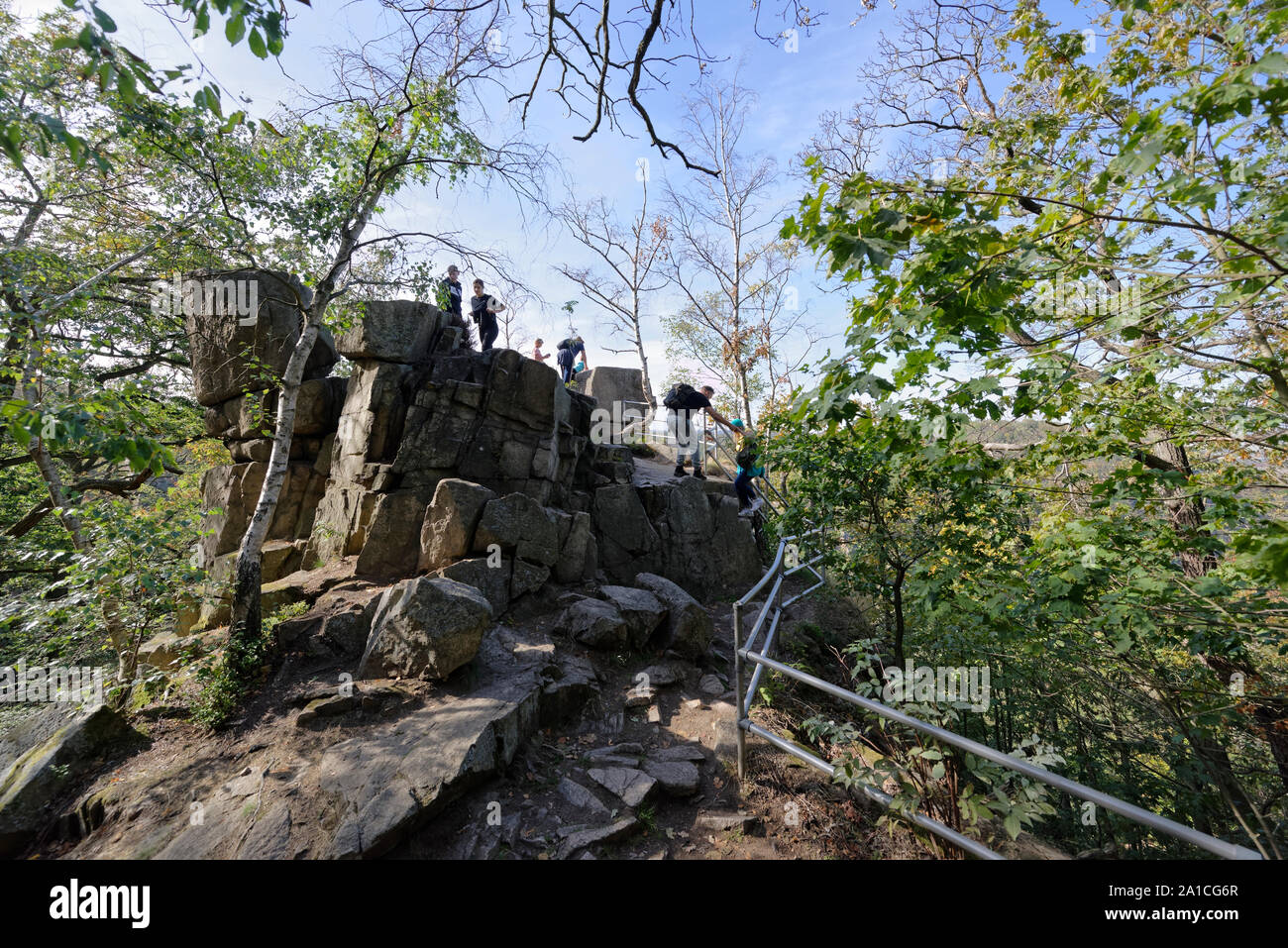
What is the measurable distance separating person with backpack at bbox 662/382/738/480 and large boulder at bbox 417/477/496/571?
484 cm

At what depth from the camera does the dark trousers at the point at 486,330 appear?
A: 37.1 feet

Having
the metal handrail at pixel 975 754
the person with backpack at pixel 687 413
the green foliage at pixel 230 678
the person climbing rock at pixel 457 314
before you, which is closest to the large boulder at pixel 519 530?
the green foliage at pixel 230 678

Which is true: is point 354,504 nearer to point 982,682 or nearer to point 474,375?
point 474,375

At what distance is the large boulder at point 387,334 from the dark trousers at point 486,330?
5.50ft

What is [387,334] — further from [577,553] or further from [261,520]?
[577,553]

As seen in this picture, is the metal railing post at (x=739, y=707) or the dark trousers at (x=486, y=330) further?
the dark trousers at (x=486, y=330)

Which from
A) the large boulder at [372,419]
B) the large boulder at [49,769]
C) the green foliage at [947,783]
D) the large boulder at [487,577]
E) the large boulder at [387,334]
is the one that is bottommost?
the large boulder at [49,769]

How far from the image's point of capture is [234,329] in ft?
33.3

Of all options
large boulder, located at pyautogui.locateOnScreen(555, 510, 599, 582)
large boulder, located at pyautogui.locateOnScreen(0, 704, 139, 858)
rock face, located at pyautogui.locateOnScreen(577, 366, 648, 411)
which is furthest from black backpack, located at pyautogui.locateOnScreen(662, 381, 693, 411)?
large boulder, located at pyautogui.locateOnScreen(0, 704, 139, 858)

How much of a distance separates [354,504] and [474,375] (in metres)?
3.29

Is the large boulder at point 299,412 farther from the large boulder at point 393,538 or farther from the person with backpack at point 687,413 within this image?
the person with backpack at point 687,413

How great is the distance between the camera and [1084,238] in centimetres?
336

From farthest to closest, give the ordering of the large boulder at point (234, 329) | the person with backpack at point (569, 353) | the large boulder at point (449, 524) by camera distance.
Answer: the person with backpack at point (569, 353)
the large boulder at point (234, 329)
the large boulder at point (449, 524)

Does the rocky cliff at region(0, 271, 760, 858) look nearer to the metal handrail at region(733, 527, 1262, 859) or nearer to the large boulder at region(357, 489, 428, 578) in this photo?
the large boulder at region(357, 489, 428, 578)
